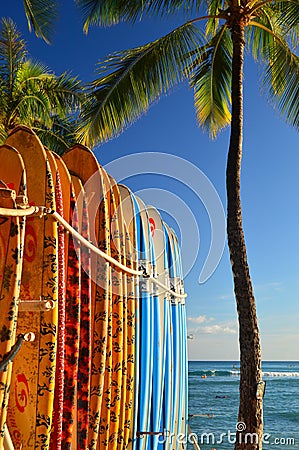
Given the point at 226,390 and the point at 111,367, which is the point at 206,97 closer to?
the point at 111,367

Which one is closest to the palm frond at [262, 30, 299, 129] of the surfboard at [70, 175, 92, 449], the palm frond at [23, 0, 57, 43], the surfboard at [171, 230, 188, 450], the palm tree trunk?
the palm tree trunk

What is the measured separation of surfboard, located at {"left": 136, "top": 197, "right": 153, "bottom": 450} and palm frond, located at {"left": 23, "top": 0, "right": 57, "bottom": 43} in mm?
5361

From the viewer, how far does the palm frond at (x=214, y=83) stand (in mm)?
8805

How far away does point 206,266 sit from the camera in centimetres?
338

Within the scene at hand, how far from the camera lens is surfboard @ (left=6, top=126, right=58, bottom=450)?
1827mm

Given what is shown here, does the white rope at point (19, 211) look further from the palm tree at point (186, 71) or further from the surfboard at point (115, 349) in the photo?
the palm tree at point (186, 71)

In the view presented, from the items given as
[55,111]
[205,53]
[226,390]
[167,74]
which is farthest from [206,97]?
[226,390]

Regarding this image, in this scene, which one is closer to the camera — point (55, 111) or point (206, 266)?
point (206, 266)

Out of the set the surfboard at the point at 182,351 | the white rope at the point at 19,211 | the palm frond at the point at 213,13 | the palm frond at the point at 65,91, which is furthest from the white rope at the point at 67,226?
the palm frond at the point at 65,91

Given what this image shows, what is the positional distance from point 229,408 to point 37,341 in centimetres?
3032

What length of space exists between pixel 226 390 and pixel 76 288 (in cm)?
3565

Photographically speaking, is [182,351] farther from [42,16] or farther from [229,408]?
[229,408]

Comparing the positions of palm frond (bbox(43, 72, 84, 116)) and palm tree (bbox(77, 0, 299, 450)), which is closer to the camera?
palm tree (bbox(77, 0, 299, 450))

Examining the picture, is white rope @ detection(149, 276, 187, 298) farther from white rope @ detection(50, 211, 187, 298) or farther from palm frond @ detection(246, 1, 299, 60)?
palm frond @ detection(246, 1, 299, 60)
